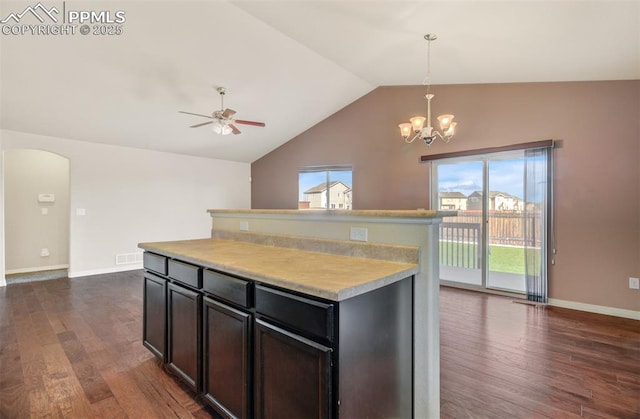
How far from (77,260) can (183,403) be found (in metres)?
4.71

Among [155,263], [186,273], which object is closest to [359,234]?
[186,273]

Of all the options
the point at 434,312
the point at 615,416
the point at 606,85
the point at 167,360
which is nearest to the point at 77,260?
the point at 167,360

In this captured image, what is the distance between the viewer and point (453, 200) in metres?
4.71

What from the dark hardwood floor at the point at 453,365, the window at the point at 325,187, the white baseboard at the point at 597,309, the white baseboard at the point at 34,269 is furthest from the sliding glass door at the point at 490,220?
the white baseboard at the point at 34,269

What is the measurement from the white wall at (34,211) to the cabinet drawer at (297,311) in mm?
6389

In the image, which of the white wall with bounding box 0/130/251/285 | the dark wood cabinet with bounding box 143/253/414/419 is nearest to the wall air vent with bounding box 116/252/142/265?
the white wall with bounding box 0/130/251/285

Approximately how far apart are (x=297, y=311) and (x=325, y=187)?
211 inches

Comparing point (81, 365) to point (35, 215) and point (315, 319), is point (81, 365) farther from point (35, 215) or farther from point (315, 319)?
point (35, 215)

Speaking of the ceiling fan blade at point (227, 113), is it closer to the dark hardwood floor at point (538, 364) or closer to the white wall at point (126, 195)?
the white wall at point (126, 195)

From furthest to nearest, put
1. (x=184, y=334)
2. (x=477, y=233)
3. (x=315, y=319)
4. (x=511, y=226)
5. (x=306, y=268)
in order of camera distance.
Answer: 1. (x=477, y=233)
2. (x=511, y=226)
3. (x=184, y=334)
4. (x=306, y=268)
5. (x=315, y=319)

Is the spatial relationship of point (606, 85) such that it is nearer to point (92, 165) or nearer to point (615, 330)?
point (615, 330)

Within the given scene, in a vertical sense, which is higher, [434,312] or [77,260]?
[434,312]

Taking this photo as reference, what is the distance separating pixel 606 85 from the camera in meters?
3.44

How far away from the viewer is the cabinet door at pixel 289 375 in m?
1.14
